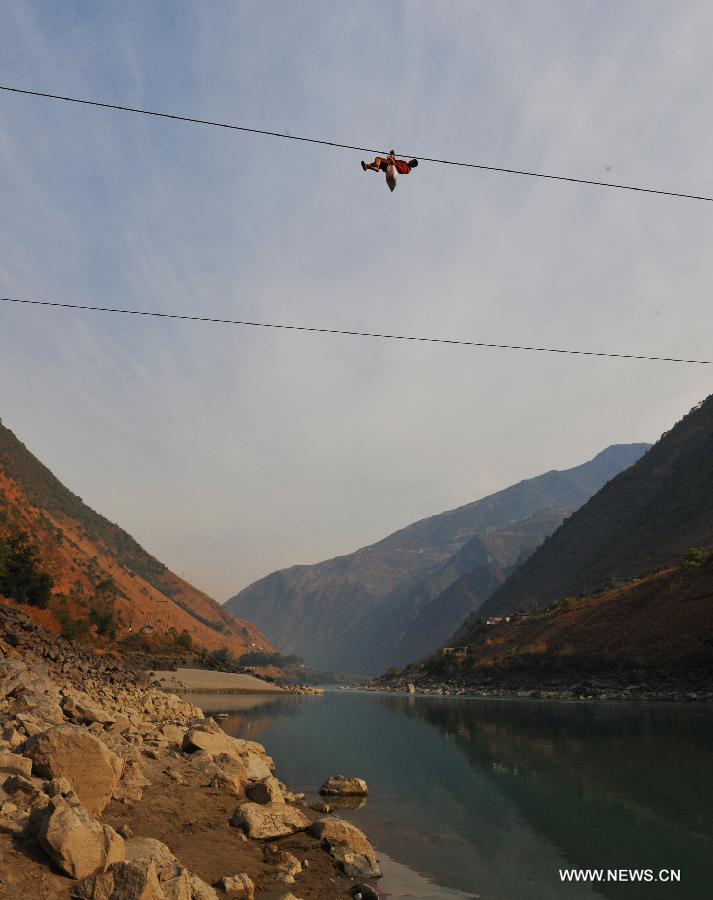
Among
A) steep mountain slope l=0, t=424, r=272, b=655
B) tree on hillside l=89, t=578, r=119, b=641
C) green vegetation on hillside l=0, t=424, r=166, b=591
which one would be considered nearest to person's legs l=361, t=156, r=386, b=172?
steep mountain slope l=0, t=424, r=272, b=655

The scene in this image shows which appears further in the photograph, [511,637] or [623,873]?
[511,637]

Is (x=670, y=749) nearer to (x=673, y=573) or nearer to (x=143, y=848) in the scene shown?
(x=143, y=848)

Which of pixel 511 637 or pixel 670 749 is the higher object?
pixel 511 637

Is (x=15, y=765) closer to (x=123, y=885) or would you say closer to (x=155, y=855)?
(x=155, y=855)

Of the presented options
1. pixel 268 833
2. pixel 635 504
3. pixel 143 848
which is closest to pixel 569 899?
pixel 268 833

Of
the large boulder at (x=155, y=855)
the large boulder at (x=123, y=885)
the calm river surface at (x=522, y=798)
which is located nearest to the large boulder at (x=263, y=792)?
the calm river surface at (x=522, y=798)

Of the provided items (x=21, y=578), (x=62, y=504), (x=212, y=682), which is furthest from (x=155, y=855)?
(x=62, y=504)
